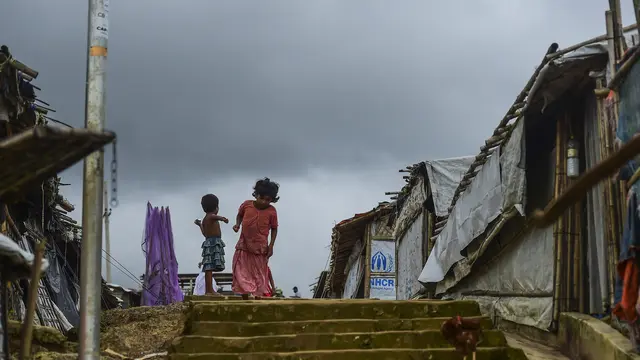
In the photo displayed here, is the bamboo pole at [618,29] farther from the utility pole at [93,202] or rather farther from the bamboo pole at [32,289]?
the bamboo pole at [32,289]

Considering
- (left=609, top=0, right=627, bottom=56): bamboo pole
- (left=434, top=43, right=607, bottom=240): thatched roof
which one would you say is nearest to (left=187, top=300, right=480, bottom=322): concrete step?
(left=434, top=43, right=607, bottom=240): thatched roof

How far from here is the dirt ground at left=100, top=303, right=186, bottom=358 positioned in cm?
916

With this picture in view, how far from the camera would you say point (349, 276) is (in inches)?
1106

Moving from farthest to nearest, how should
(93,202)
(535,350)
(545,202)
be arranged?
1. (545,202)
2. (535,350)
3. (93,202)

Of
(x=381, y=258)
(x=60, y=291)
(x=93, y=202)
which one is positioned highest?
(x=93, y=202)

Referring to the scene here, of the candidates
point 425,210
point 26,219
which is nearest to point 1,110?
point 26,219

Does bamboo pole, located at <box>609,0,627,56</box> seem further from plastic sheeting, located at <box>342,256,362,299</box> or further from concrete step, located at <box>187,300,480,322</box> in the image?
plastic sheeting, located at <box>342,256,362,299</box>

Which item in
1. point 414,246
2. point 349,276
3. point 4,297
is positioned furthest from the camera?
point 349,276

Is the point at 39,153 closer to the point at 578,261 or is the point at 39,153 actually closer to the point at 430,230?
the point at 578,261

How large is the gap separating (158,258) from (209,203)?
4961mm

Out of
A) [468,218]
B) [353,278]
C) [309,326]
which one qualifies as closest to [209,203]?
[468,218]

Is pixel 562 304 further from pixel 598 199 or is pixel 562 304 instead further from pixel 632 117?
pixel 632 117

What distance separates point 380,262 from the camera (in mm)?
21062

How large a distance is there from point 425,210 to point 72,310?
774 centimetres
